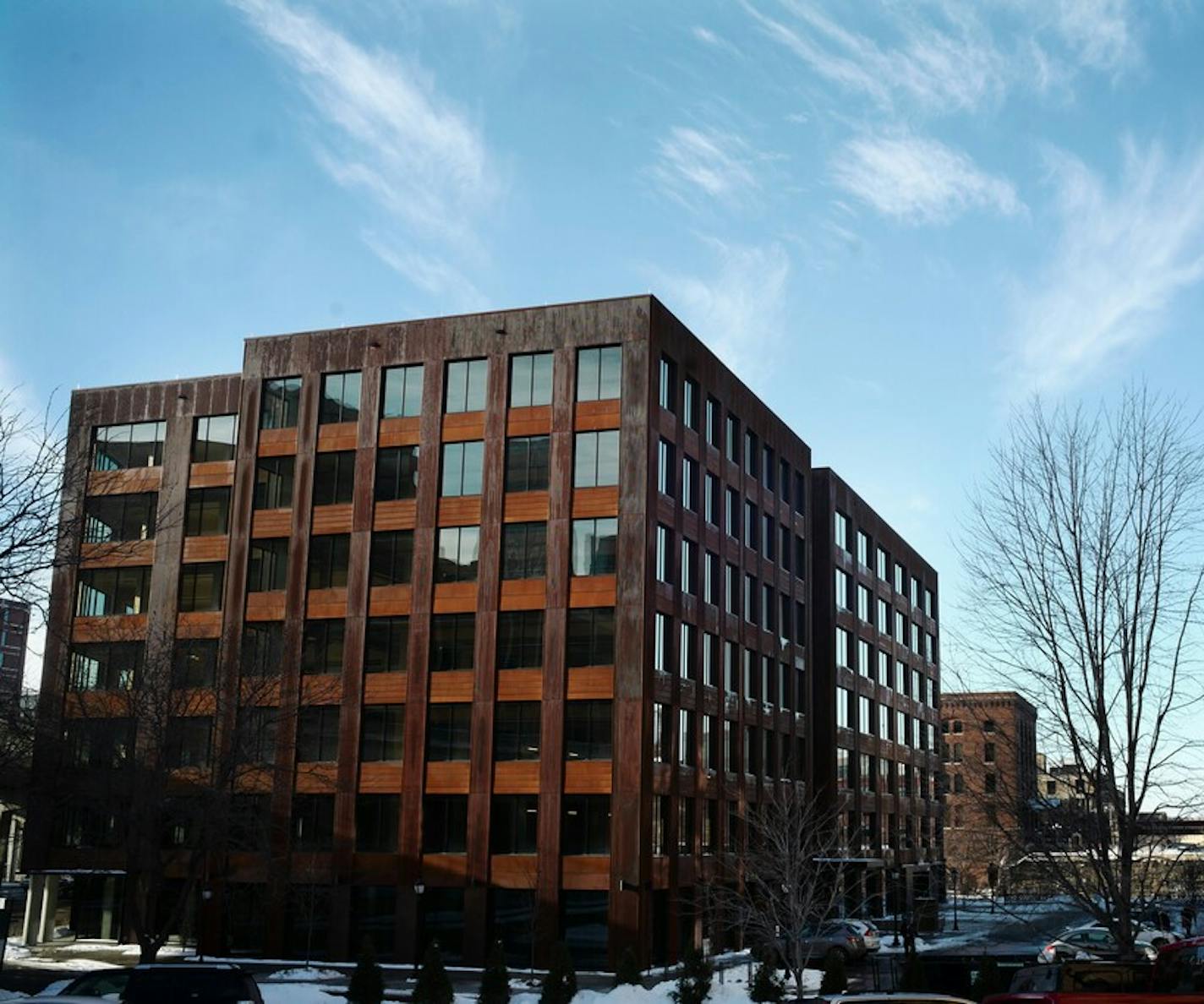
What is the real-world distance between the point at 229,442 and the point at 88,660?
428 inches

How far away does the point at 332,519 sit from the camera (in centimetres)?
5403

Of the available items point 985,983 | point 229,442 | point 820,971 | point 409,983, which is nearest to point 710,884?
point 820,971

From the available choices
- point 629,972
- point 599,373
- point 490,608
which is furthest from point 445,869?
point 599,373

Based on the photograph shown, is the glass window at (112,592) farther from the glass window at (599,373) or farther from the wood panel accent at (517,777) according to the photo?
the glass window at (599,373)

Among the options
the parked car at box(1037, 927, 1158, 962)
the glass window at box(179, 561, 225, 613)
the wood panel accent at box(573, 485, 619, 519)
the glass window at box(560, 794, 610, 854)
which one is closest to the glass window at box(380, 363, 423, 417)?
the wood panel accent at box(573, 485, 619, 519)

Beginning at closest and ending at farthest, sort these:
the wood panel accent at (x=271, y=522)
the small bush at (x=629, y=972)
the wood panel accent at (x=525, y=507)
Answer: the small bush at (x=629, y=972) → the wood panel accent at (x=525, y=507) → the wood panel accent at (x=271, y=522)

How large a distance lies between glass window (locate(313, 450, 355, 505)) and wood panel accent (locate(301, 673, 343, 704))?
6861 mm

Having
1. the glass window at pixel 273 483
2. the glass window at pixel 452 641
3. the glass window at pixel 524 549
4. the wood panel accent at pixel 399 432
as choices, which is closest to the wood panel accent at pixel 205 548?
the glass window at pixel 273 483

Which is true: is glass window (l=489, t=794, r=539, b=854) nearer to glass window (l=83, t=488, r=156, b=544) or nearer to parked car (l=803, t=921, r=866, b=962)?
parked car (l=803, t=921, r=866, b=962)

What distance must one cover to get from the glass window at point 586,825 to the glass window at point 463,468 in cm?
1224

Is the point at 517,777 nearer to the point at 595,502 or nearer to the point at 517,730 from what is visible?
the point at 517,730

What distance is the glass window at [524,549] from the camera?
50812 mm

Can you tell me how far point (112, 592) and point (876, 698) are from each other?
149ft

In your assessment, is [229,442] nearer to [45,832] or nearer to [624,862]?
[45,832]
